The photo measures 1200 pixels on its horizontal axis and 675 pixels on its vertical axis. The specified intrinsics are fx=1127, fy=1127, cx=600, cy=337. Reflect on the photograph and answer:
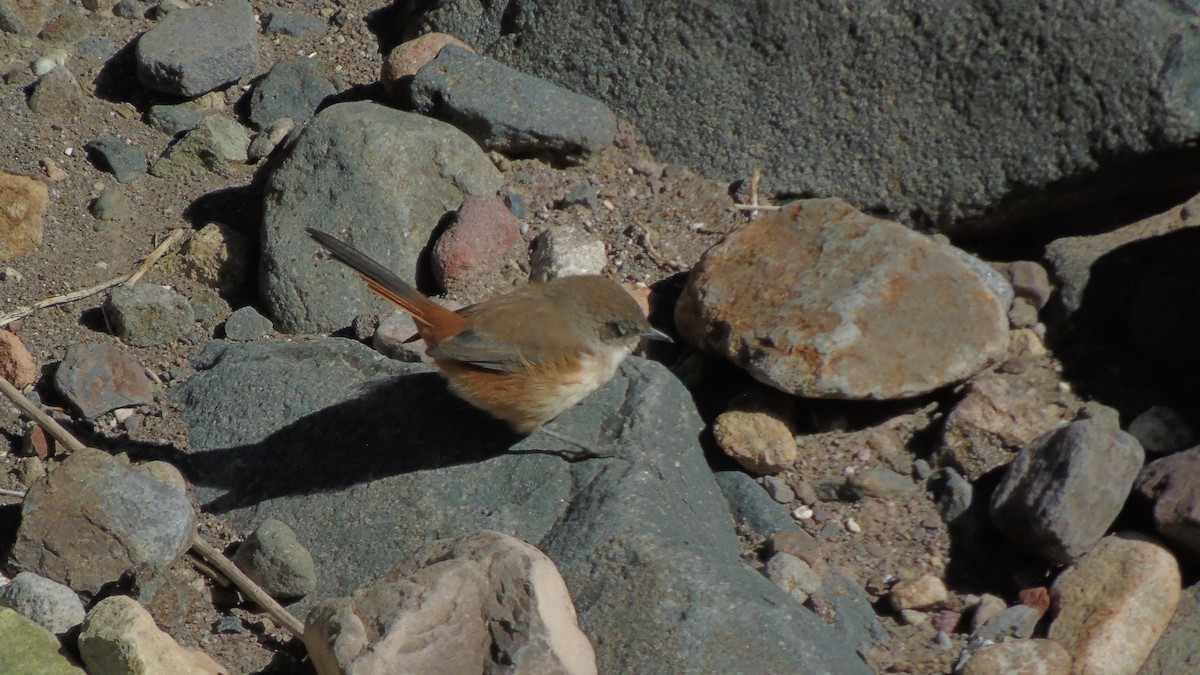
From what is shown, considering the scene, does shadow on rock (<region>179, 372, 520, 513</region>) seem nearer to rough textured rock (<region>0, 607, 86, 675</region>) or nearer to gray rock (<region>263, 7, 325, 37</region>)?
rough textured rock (<region>0, 607, 86, 675</region>)

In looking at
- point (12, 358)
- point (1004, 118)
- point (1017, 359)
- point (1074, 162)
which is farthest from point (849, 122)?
point (12, 358)

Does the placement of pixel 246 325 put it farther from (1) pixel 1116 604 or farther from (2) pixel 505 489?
(1) pixel 1116 604

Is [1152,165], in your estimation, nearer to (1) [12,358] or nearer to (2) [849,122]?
(2) [849,122]

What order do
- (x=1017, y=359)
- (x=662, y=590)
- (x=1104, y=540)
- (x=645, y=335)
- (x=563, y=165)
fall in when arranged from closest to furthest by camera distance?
(x=662, y=590) < (x=1104, y=540) < (x=645, y=335) < (x=1017, y=359) < (x=563, y=165)

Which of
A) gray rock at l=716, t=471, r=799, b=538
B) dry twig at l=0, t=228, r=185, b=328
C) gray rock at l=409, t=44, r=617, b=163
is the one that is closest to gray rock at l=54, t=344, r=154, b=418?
dry twig at l=0, t=228, r=185, b=328

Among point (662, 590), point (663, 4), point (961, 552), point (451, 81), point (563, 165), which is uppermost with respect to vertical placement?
point (663, 4)

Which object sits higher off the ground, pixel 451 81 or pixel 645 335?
pixel 451 81
